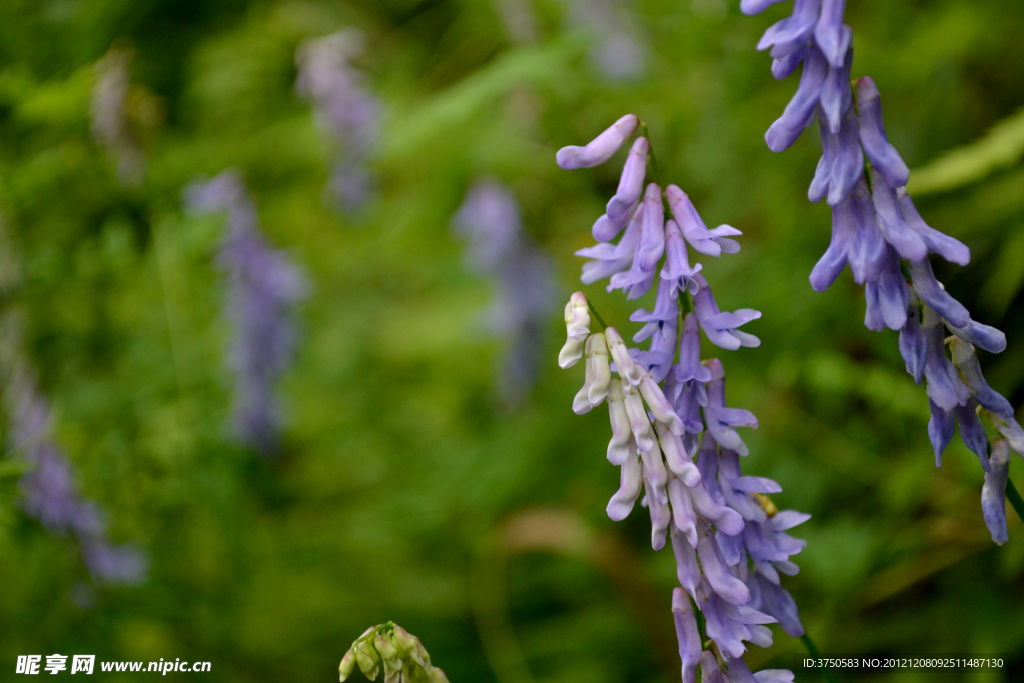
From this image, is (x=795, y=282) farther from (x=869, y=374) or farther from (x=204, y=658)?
(x=204, y=658)

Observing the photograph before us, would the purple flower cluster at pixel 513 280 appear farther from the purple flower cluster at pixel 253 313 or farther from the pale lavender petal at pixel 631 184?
the pale lavender petal at pixel 631 184

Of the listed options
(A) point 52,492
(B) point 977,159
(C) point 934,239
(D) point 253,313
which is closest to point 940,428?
(C) point 934,239

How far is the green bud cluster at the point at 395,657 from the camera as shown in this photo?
93cm

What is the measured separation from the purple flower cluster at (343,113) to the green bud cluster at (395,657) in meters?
3.01

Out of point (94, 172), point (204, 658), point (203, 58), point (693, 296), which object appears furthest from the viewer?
point (203, 58)

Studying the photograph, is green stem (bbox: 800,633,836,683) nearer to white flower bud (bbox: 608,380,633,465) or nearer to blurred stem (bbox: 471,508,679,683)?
white flower bud (bbox: 608,380,633,465)

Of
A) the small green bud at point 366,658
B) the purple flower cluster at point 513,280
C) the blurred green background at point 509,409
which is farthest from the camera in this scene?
the purple flower cluster at point 513,280

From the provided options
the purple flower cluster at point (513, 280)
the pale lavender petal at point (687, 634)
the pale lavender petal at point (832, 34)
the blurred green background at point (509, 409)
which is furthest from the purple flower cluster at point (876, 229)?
the purple flower cluster at point (513, 280)

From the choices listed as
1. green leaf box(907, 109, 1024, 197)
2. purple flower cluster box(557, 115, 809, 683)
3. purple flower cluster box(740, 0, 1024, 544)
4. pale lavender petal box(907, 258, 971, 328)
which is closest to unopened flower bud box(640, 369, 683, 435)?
purple flower cluster box(557, 115, 809, 683)

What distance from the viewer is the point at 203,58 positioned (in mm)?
4801

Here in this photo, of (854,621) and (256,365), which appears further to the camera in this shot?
(256,365)

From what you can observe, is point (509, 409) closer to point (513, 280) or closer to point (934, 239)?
point (513, 280)

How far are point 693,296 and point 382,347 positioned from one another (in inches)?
138

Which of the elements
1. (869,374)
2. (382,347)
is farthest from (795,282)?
(382,347)
